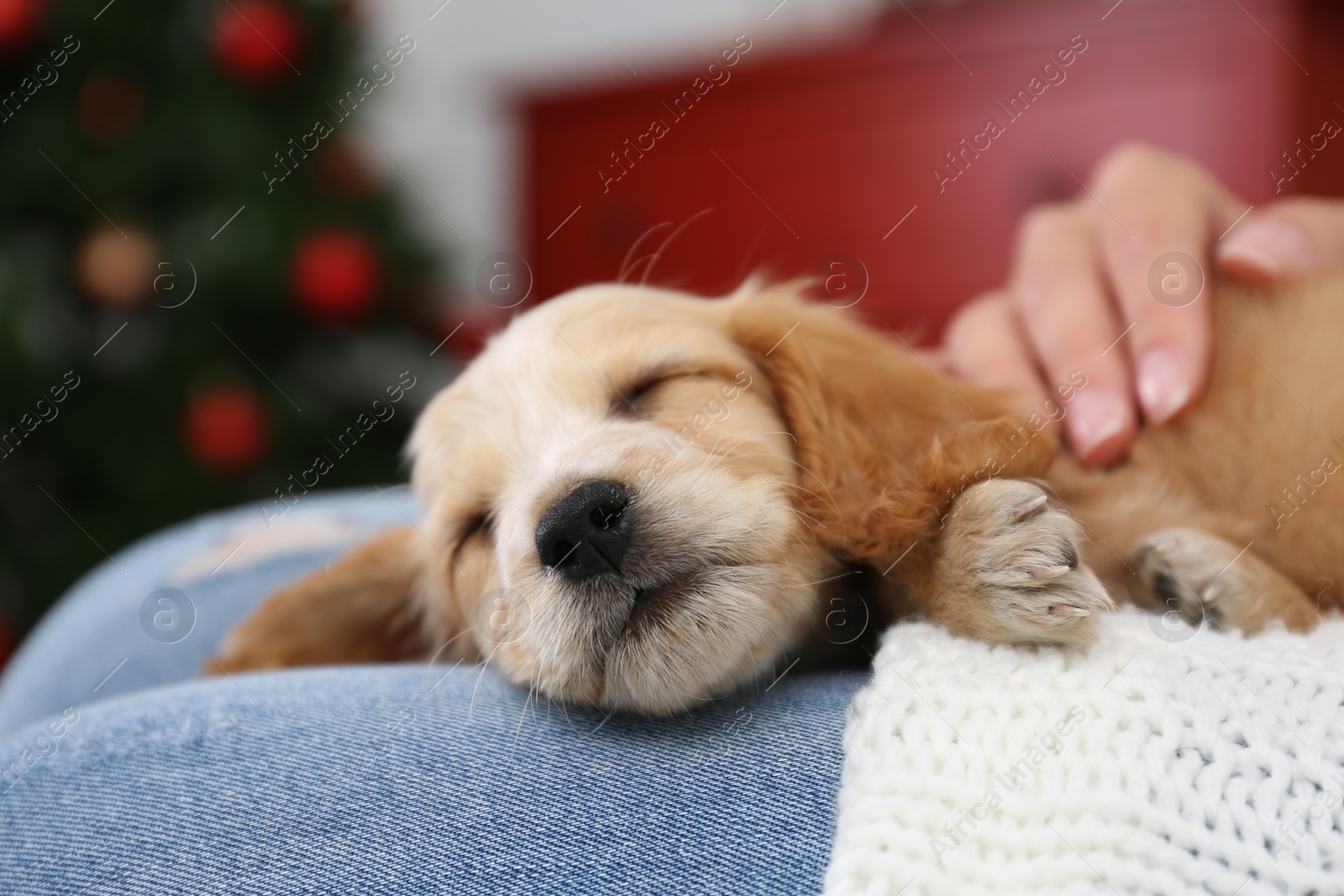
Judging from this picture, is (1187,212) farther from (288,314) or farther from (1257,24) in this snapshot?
(288,314)

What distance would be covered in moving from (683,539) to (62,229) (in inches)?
127

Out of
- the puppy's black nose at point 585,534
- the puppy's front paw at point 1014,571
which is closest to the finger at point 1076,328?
the puppy's front paw at point 1014,571

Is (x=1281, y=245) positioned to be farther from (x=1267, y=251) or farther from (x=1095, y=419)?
(x=1095, y=419)

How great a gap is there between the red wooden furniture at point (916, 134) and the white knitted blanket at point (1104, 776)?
6.85 ft

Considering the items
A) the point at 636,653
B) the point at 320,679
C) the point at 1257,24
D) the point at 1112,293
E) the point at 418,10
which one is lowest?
the point at 1257,24

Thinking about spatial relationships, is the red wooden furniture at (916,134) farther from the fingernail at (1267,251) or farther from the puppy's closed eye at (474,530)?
the puppy's closed eye at (474,530)

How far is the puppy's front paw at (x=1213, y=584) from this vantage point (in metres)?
1.18

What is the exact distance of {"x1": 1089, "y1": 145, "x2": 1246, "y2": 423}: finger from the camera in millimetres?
1462

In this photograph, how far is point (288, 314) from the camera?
11.9 feet

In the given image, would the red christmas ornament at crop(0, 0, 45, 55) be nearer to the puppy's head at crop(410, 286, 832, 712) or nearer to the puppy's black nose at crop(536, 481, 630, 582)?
the puppy's head at crop(410, 286, 832, 712)

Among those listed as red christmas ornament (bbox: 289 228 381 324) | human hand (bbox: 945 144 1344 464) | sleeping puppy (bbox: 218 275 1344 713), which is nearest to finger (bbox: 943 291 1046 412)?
human hand (bbox: 945 144 1344 464)

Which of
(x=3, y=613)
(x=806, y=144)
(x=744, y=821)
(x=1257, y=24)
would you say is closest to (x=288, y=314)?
(x=3, y=613)

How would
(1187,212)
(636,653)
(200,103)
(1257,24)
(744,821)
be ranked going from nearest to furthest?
(744,821)
(636,653)
(1187,212)
(1257,24)
(200,103)

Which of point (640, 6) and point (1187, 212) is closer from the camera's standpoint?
point (1187, 212)
